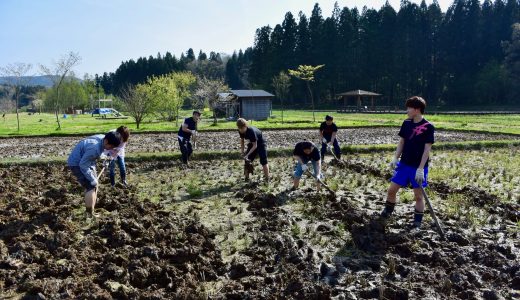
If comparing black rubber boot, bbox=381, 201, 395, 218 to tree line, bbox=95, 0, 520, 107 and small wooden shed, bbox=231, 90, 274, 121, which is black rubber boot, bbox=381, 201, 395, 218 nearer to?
small wooden shed, bbox=231, 90, 274, 121

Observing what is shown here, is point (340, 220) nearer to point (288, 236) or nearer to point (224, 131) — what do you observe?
point (288, 236)

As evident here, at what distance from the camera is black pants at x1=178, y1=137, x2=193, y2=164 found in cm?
1141

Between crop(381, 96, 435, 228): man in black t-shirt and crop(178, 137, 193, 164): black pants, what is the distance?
6754 millimetres

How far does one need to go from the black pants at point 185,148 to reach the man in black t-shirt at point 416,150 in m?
6.75

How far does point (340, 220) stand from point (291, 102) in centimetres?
5916

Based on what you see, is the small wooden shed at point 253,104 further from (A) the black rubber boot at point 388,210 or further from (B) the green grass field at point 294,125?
(A) the black rubber boot at point 388,210

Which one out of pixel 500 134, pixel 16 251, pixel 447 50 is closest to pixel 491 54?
pixel 447 50

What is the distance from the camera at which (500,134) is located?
1936 centimetres

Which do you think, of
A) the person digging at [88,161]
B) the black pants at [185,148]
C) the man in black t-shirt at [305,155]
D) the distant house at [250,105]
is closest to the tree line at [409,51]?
the distant house at [250,105]

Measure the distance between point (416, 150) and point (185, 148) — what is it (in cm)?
721

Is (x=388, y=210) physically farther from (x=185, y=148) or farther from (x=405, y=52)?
(x=405, y=52)

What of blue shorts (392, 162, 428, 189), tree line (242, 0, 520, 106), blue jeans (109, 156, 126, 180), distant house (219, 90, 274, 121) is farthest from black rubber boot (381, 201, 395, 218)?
tree line (242, 0, 520, 106)

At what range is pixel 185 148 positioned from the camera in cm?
1159

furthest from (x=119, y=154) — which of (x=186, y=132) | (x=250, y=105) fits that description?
(x=250, y=105)
